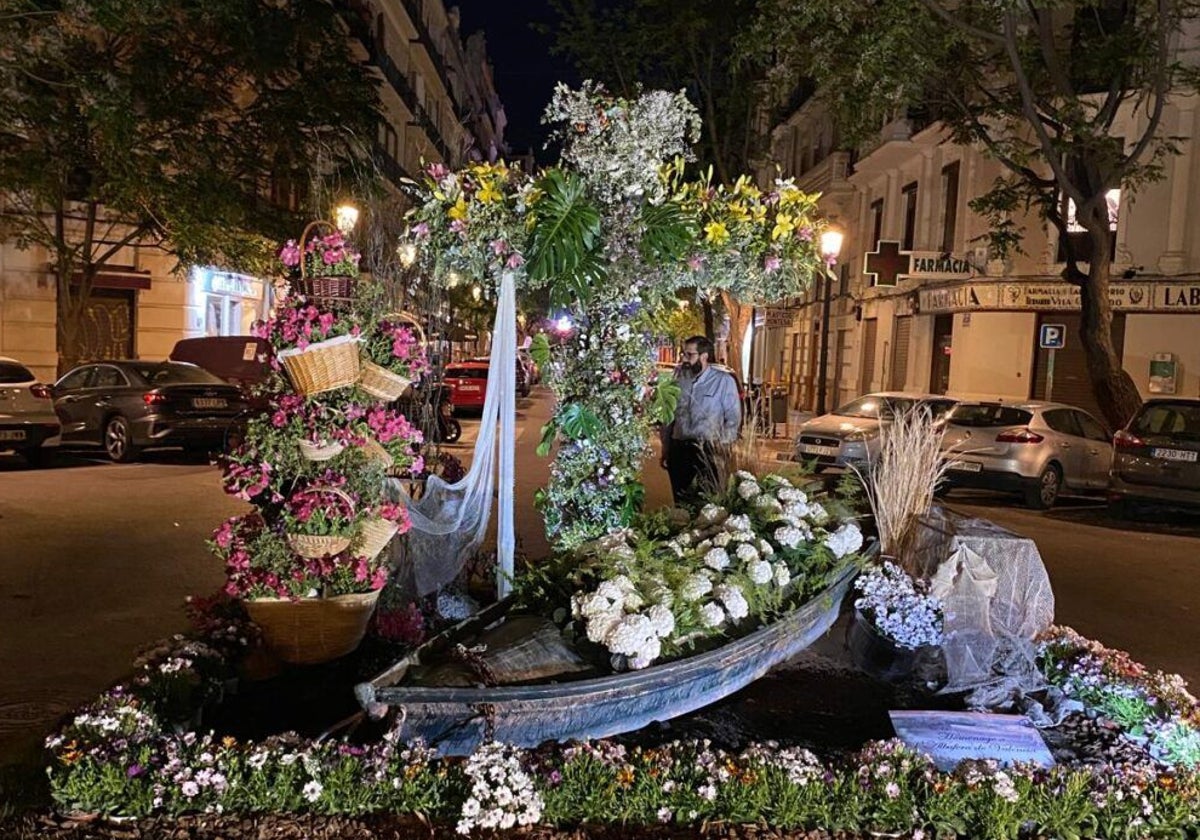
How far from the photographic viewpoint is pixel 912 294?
26.8 m

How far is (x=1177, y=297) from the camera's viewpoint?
64.2 feet

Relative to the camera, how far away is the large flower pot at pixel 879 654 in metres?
5.70

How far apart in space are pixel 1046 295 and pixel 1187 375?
3.22m

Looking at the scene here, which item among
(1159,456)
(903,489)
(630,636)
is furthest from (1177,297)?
(630,636)

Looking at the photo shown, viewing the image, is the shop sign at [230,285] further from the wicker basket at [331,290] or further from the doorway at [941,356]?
the wicker basket at [331,290]

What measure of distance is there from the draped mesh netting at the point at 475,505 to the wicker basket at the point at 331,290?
1.06 m

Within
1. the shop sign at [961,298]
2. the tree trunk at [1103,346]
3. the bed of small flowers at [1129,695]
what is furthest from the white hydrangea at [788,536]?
the shop sign at [961,298]

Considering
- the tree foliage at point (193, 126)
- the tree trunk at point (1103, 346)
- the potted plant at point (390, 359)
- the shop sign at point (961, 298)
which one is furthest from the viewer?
the shop sign at point (961, 298)

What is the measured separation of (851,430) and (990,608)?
31.6 ft

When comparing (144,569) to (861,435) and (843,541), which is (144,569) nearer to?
(843,541)

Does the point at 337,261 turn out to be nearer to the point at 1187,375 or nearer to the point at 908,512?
the point at 908,512

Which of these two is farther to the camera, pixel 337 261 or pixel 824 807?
pixel 337 261

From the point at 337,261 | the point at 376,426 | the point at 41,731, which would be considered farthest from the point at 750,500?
the point at 41,731

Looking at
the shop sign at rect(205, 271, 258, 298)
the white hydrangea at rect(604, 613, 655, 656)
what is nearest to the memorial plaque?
the white hydrangea at rect(604, 613, 655, 656)
